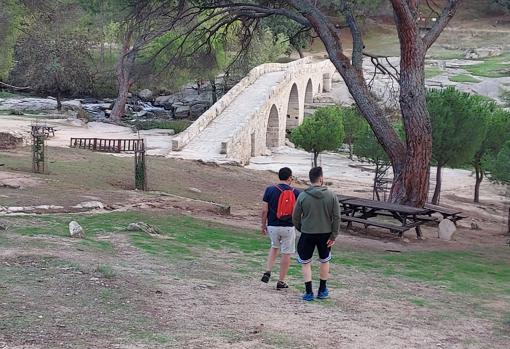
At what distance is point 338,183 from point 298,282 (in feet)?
76.2

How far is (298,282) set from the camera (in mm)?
8422

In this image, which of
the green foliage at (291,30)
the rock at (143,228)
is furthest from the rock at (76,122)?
the rock at (143,228)

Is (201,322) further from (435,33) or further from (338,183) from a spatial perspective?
(338,183)

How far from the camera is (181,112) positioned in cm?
5328

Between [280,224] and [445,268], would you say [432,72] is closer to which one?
[445,268]

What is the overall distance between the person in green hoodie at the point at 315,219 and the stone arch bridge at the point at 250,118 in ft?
67.3

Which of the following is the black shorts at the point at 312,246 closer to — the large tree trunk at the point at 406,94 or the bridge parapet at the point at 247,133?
the large tree trunk at the point at 406,94

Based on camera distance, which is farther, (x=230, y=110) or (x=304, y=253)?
(x=230, y=110)

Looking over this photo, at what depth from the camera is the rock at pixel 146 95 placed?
59500 mm

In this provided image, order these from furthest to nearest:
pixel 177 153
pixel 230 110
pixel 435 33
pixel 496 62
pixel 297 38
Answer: pixel 496 62 < pixel 230 110 < pixel 177 153 < pixel 297 38 < pixel 435 33

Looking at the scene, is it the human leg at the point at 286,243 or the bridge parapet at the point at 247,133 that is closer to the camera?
the human leg at the point at 286,243

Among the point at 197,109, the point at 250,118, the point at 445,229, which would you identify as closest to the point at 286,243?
the point at 445,229

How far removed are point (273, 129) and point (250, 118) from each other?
948 centimetres

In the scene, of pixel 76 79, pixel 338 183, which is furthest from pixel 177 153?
pixel 76 79
